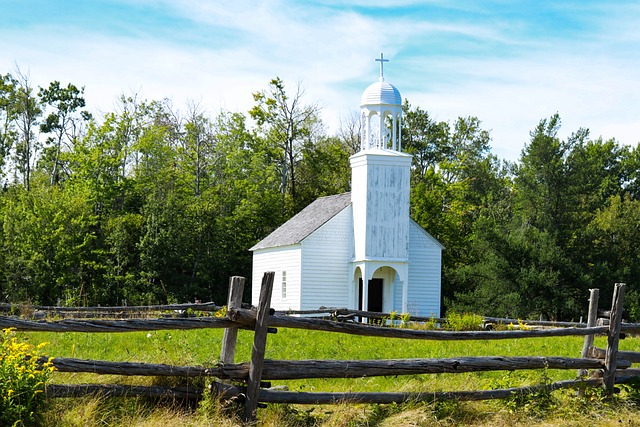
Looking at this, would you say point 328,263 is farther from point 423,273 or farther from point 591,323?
point 591,323

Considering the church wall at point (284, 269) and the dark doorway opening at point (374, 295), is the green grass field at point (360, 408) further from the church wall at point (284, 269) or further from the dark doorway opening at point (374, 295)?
the dark doorway opening at point (374, 295)

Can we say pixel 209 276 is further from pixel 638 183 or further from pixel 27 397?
pixel 27 397

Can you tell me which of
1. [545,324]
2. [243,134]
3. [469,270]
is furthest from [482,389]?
[243,134]

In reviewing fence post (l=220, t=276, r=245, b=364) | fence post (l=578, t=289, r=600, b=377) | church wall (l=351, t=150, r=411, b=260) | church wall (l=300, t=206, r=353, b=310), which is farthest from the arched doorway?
fence post (l=220, t=276, r=245, b=364)

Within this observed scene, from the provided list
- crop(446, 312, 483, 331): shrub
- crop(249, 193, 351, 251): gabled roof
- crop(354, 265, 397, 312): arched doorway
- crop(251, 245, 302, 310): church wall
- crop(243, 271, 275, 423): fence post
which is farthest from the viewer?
crop(249, 193, 351, 251): gabled roof

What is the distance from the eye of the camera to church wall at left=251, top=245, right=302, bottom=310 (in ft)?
126

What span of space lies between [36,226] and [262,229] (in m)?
13.3

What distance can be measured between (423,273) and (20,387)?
32.1 meters

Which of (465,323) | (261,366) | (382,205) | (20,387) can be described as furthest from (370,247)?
(20,387)

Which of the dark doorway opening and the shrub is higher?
the dark doorway opening

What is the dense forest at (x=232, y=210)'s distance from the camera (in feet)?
138

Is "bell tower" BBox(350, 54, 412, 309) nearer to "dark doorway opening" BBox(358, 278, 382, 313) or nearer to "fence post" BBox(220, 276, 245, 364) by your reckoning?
"dark doorway opening" BBox(358, 278, 382, 313)

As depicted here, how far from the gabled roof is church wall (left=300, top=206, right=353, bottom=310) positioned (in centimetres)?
43

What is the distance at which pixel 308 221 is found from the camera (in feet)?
136
